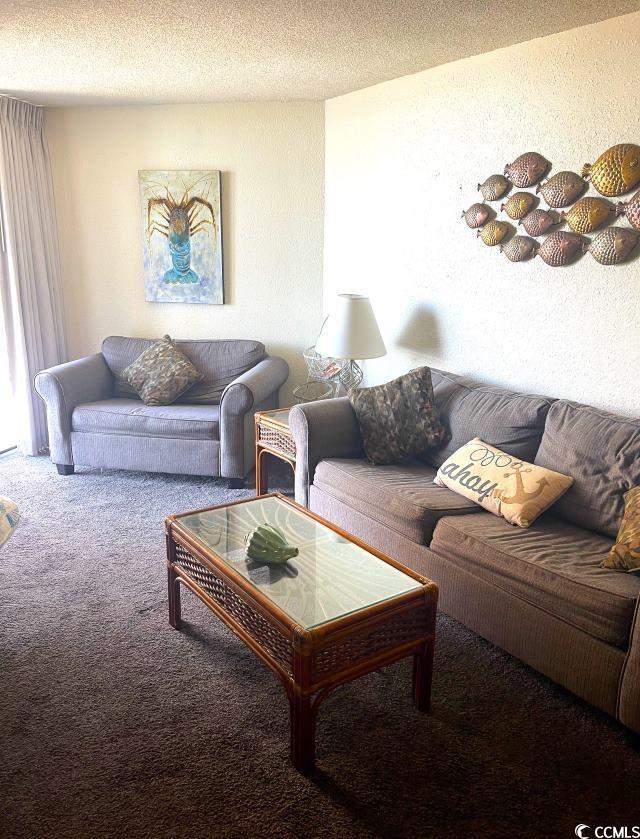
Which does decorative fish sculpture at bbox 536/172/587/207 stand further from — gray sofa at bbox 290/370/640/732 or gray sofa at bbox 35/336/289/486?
gray sofa at bbox 35/336/289/486

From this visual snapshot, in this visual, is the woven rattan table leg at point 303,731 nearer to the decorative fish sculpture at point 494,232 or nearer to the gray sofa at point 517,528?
the gray sofa at point 517,528

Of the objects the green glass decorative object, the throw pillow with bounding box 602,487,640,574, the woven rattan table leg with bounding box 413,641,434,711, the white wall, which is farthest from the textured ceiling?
the woven rattan table leg with bounding box 413,641,434,711

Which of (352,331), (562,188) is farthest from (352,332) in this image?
(562,188)

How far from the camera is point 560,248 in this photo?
9.72 feet

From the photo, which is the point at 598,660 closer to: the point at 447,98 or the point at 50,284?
the point at 447,98

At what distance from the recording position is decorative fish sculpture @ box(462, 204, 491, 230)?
3.31 metres

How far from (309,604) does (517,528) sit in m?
0.94

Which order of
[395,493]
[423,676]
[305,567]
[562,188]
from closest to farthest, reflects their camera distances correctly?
[423,676] < [305,567] < [395,493] < [562,188]

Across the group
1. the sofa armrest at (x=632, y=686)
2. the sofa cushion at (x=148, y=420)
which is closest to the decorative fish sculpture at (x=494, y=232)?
the sofa cushion at (x=148, y=420)

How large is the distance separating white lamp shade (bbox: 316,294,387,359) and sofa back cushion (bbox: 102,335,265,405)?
0.88 metres

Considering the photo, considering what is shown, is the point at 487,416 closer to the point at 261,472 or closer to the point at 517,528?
the point at 517,528

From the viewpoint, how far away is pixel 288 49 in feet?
10.3

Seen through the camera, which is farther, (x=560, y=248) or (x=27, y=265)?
(x=27, y=265)

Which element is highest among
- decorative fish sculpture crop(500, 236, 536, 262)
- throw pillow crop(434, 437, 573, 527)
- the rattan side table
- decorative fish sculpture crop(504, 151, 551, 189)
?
decorative fish sculpture crop(504, 151, 551, 189)
